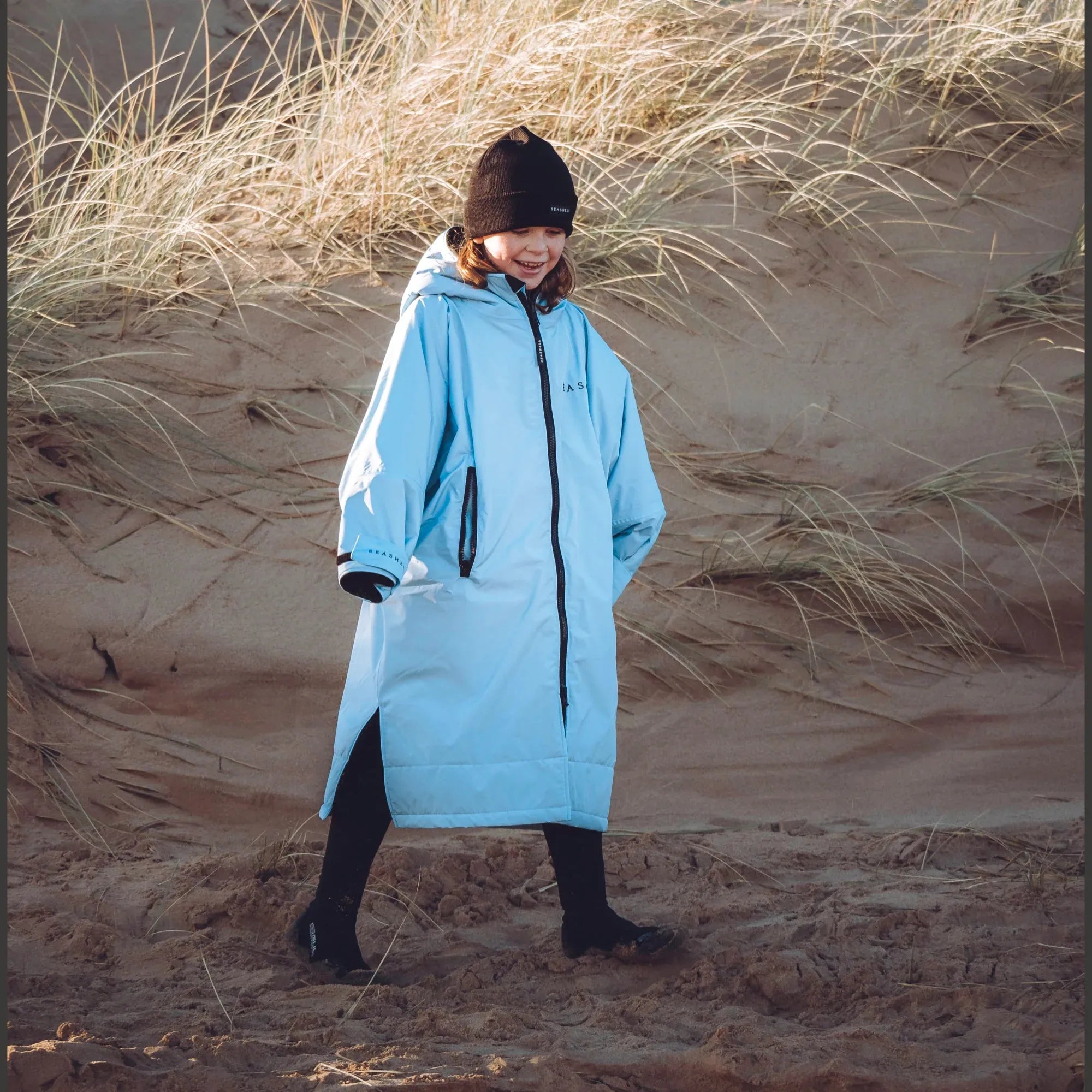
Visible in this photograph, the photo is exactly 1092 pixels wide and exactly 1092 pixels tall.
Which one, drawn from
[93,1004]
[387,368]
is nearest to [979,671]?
[387,368]

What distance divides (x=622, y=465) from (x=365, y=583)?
81 cm

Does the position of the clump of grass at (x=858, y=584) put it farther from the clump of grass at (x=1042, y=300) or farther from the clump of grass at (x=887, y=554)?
the clump of grass at (x=1042, y=300)

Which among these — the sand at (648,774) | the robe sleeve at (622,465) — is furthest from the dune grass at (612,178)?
the robe sleeve at (622,465)

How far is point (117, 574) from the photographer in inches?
183

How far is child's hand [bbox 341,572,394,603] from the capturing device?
8.64 ft

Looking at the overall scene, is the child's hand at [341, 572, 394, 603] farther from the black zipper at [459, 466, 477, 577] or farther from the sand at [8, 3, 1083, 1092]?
the sand at [8, 3, 1083, 1092]

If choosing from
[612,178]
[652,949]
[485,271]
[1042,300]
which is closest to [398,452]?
[485,271]

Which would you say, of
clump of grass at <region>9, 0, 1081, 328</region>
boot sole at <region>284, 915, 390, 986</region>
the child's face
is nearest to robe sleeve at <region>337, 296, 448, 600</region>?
the child's face

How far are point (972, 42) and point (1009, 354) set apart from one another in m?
2.04

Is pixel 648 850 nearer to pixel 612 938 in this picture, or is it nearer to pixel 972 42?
pixel 612 938

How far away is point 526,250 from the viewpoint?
295 cm

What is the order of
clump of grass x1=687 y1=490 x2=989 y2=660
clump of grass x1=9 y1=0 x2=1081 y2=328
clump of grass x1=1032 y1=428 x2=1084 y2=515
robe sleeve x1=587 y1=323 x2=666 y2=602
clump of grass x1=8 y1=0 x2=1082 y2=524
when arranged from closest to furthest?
robe sleeve x1=587 y1=323 x2=666 y2=602
clump of grass x1=687 y1=490 x2=989 y2=660
clump of grass x1=1032 y1=428 x2=1084 y2=515
clump of grass x1=8 y1=0 x2=1082 y2=524
clump of grass x1=9 y1=0 x2=1081 y2=328

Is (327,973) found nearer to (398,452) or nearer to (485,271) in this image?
(398,452)

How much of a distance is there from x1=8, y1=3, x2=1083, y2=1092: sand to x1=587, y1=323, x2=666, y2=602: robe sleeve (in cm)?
92
